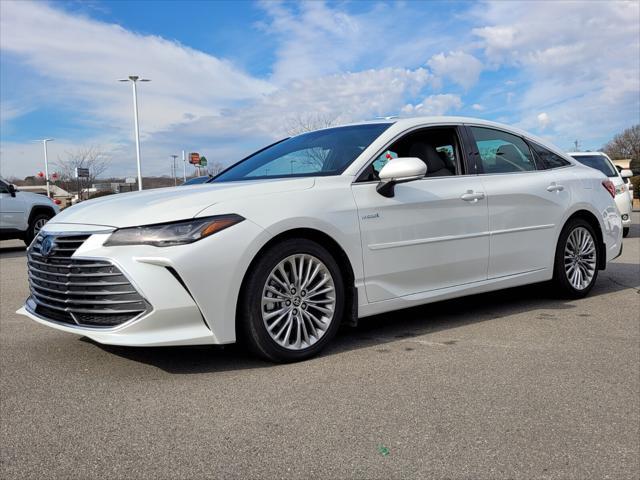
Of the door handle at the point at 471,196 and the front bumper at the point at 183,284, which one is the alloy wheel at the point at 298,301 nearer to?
the front bumper at the point at 183,284

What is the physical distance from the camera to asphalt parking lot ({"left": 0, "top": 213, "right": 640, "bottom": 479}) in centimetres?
254

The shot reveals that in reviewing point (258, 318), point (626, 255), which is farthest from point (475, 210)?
point (626, 255)

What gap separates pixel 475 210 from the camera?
4.92 m

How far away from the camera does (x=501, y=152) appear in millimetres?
5438

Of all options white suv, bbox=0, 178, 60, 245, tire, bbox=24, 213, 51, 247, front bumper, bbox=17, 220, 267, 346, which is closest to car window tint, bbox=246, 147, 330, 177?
front bumper, bbox=17, 220, 267, 346

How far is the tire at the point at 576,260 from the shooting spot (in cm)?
569

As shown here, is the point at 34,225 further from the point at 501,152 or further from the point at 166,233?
the point at 166,233

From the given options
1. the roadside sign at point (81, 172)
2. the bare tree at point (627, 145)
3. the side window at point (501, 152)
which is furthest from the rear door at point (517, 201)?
the bare tree at point (627, 145)

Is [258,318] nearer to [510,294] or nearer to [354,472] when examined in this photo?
[354,472]

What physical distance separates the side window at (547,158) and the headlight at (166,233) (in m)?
3.47

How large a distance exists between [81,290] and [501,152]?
365 cm

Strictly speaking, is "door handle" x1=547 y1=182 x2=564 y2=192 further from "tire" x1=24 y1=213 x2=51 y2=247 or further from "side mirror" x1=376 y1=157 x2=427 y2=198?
"tire" x1=24 y1=213 x2=51 y2=247

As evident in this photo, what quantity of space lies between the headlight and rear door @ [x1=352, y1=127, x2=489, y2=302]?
1135 mm

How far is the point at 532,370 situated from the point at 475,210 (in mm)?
1572
